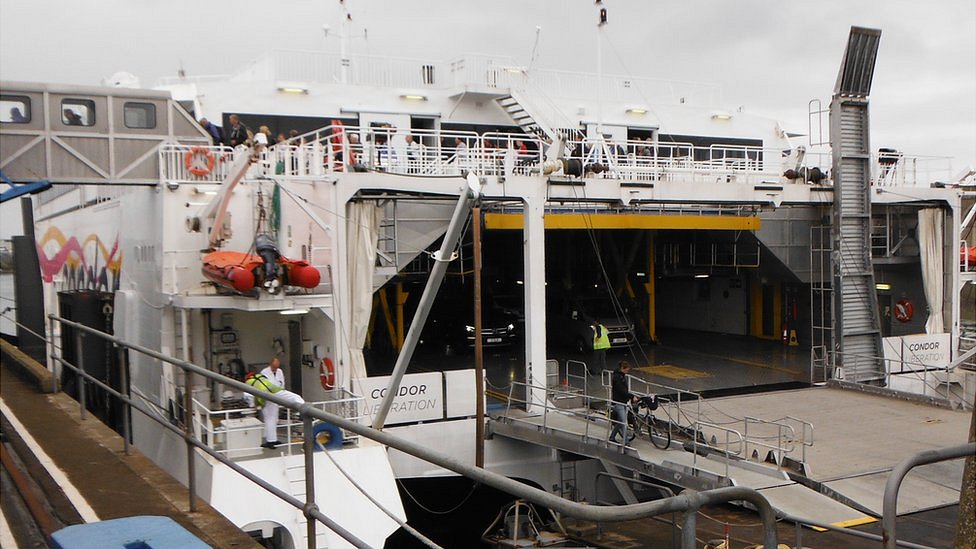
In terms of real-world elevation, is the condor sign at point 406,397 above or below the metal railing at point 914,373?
above

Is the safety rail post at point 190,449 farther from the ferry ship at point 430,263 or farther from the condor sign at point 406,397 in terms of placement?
the condor sign at point 406,397

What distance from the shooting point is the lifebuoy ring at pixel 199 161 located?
51.9ft

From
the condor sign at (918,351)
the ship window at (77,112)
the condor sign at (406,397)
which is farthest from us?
the condor sign at (918,351)

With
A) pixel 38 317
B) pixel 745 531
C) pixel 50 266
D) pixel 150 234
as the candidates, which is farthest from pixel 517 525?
pixel 50 266

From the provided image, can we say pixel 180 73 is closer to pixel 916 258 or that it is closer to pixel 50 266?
pixel 50 266

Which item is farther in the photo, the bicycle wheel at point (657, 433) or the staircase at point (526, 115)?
the staircase at point (526, 115)

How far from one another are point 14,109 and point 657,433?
12605mm

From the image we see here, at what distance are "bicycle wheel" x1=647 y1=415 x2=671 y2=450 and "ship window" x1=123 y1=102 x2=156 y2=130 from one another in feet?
35.3

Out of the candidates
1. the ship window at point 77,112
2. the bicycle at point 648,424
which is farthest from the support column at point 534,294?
the ship window at point 77,112

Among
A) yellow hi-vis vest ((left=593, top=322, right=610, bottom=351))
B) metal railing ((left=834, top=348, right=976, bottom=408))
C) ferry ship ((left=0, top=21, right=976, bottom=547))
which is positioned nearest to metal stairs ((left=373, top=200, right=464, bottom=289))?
ferry ship ((left=0, top=21, right=976, bottom=547))

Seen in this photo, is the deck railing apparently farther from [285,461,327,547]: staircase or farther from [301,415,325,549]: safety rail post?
[301,415,325,549]: safety rail post

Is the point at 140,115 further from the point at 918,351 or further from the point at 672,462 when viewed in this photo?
the point at 918,351

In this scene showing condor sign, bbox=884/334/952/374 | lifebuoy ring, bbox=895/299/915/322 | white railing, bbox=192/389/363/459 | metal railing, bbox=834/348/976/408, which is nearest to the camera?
white railing, bbox=192/389/363/459

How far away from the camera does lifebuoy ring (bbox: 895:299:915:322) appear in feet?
91.4
